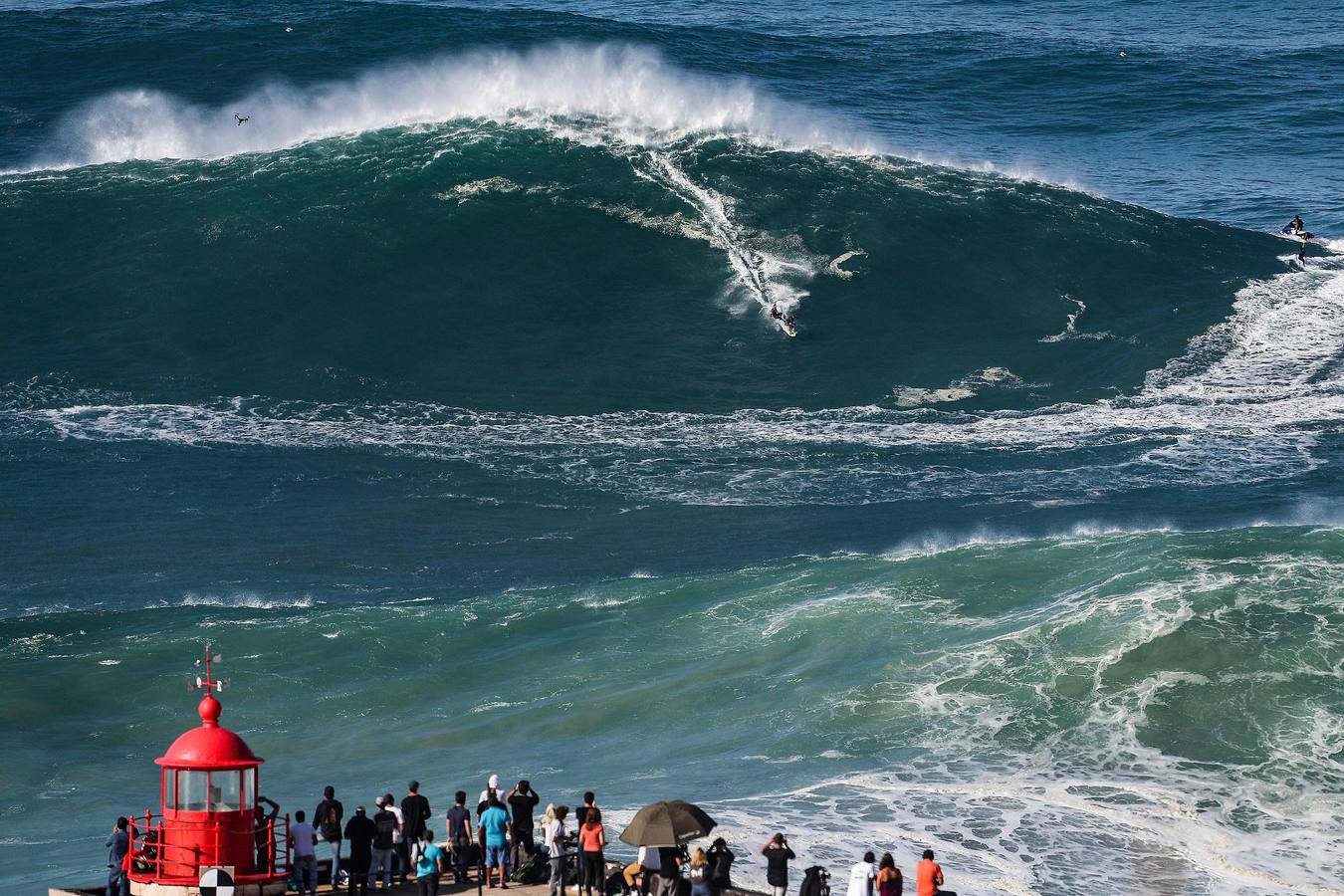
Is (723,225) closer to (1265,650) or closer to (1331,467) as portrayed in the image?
(1331,467)

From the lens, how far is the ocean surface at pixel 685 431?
20.6 meters

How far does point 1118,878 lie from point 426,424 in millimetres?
19196

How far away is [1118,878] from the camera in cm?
1700

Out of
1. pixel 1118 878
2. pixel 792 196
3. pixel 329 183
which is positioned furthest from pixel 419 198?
pixel 1118 878

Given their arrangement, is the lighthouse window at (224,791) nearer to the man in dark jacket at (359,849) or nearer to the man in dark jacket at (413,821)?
the man in dark jacket at (359,849)

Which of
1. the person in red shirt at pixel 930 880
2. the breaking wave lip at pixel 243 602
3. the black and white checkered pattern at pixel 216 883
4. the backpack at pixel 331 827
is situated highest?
the breaking wave lip at pixel 243 602

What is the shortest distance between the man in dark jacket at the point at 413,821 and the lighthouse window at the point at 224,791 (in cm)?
251

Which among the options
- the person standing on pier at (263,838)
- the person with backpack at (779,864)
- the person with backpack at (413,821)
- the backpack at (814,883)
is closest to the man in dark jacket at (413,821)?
the person with backpack at (413,821)

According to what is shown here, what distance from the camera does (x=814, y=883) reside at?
15148 mm

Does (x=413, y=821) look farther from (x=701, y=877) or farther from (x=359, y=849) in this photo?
(x=701, y=877)

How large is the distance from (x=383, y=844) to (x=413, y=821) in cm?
38

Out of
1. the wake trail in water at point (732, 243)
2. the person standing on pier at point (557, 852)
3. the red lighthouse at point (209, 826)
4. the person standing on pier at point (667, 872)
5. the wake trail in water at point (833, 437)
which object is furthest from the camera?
the wake trail in water at point (732, 243)

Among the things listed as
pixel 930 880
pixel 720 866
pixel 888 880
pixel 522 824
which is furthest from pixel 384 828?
pixel 930 880

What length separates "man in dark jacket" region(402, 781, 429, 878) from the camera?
1577 centimetres
